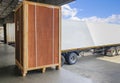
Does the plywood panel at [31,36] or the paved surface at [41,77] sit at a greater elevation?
the plywood panel at [31,36]

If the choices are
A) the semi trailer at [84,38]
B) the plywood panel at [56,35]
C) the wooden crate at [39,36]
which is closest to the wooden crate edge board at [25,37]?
the wooden crate at [39,36]

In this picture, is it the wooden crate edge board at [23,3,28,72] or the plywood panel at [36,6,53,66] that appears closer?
the wooden crate edge board at [23,3,28,72]

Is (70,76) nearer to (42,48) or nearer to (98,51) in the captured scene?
(42,48)

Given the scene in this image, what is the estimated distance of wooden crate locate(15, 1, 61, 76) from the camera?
4336 mm

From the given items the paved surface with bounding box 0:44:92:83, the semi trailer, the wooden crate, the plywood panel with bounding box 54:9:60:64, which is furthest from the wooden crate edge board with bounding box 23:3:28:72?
the semi trailer

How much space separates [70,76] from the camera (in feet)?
14.6

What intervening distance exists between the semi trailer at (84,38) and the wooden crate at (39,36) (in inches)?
196

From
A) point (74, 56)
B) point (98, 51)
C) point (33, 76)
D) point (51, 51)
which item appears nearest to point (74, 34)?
point (74, 56)

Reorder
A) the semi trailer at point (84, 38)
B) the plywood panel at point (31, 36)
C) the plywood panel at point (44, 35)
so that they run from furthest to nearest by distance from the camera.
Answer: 1. the semi trailer at point (84, 38)
2. the plywood panel at point (44, 35)
3. the plywood panel at point (31, 36)

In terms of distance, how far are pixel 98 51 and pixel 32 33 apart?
10.2 metres

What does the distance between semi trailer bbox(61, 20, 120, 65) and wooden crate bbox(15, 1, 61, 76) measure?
4.99 metres

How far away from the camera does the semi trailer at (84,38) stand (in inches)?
401

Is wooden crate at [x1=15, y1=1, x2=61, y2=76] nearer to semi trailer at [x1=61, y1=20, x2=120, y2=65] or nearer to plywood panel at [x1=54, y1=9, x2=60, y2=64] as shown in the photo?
plywood panel at [x1=54, y1=9, x2=60, y2=64]

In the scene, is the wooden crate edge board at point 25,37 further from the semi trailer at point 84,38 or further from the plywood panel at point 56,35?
the semi trailer at point 84,38
